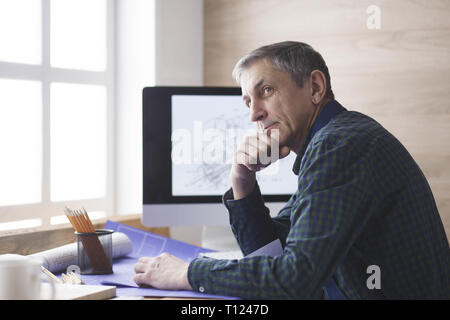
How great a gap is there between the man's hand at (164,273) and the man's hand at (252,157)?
282 mm

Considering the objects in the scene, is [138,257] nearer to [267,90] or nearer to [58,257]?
[58,257]

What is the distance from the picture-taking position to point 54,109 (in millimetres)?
2072

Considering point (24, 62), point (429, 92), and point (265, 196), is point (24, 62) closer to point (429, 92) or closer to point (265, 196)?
point (265, 196)

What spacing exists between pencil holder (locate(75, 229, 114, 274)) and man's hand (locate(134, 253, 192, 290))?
154mm

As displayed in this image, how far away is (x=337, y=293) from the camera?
1078mm

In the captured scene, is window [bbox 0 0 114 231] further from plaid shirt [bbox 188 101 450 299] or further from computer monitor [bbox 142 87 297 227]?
plaid shirt [bbox 188 101 450 299]

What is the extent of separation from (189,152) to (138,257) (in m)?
0.36

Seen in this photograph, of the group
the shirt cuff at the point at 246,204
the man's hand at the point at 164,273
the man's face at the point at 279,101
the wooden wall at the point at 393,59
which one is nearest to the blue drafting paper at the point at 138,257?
the man's hand at the point at 164,273

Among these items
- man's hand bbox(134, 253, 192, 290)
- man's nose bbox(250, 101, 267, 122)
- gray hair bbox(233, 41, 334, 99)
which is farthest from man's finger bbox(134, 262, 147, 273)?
gray hair bbox(233, 41, 334, 99)

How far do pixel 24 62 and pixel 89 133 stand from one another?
1.21 ft

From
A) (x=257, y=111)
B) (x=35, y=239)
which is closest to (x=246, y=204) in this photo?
(x=257, y=111)

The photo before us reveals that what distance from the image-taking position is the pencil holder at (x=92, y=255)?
1300 millimetres

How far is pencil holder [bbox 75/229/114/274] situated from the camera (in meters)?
1.30
